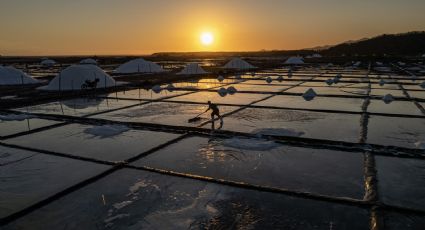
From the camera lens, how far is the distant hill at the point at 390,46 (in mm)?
57844

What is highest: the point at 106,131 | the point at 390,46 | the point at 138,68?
the point at 390,46

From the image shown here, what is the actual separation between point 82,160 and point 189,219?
2470 mm

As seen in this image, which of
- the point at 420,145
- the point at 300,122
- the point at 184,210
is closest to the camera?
the point at 184,210

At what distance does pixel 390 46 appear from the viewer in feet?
209

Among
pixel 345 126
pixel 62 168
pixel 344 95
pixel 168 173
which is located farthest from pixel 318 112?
pixel 62 168

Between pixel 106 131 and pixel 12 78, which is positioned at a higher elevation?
pixel 12 78

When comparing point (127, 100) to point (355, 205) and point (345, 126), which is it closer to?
point (345, 126)

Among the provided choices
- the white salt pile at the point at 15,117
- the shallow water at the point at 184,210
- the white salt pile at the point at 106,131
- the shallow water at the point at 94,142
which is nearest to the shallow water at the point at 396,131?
the shallow water at the point at 184,210

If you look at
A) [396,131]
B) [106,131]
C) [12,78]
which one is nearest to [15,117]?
[106,131]

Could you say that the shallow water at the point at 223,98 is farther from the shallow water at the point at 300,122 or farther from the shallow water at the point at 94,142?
the shallow water at the point at 94,142

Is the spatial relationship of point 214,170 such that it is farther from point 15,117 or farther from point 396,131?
point 15,117

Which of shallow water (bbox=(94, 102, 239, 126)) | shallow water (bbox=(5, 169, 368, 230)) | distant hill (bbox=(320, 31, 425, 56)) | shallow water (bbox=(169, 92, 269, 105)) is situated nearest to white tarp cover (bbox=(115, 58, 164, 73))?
shallow water (bbox=(169, 92, 269, 105))

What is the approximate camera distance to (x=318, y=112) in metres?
8.47

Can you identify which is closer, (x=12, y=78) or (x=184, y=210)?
(x=184, y=210)
